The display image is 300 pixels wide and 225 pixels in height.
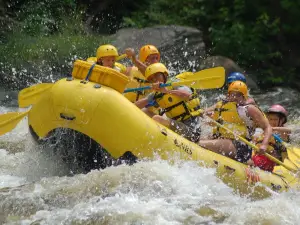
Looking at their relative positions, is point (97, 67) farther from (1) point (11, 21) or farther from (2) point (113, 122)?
(1) point (11, 21)

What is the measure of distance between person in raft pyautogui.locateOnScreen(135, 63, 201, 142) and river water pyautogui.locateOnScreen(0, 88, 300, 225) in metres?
0.62

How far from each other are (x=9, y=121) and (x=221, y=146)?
6.26ft

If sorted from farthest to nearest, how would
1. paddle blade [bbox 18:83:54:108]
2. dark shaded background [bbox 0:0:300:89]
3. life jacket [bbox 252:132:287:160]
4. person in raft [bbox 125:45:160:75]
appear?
dark shaded background [bbox 0:0:300:89], person in raft [bbox 125:45:160:75], life jacket [bbox 252:132:287:160], paddle blade [bbox 18:83:54:108]

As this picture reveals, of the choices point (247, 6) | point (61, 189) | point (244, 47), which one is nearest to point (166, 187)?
point (61, 189)

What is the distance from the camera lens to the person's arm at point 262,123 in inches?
213

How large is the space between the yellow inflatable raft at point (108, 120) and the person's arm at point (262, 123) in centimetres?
48

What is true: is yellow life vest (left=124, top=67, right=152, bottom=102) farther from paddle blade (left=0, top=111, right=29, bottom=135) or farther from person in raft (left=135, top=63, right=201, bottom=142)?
paddle blade (left=0, top=111, right=29, bottom=135)

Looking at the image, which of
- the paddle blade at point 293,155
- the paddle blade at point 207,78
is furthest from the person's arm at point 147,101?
the paddle blade at point 293,155

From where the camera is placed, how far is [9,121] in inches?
207

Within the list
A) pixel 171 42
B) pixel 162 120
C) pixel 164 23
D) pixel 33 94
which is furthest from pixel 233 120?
pixel 164 23

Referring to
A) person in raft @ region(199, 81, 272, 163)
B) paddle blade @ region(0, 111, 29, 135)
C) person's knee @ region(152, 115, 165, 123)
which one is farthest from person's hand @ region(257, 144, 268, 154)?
paddle blade @ region(0, 111, 29, 135)

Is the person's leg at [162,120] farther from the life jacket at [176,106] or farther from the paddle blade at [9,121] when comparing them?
the paddle blade at [9,121]

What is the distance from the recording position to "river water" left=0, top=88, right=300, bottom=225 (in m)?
4.23

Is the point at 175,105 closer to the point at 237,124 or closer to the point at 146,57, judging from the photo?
the point at 237,124
